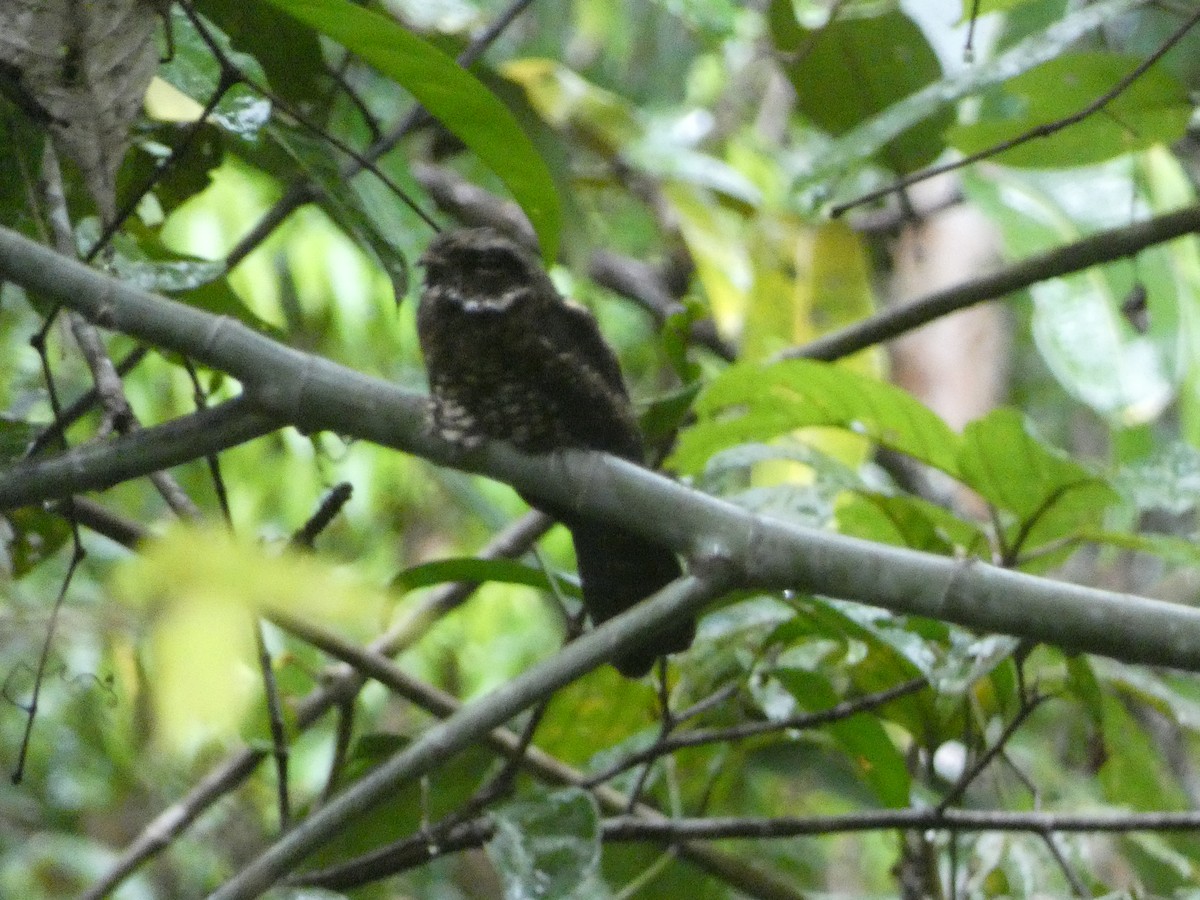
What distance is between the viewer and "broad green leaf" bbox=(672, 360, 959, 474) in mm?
1712

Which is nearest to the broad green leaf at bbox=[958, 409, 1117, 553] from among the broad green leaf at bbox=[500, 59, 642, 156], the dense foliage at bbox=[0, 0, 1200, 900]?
the dense foliage at bbox=[0, 0, 1200, 900]

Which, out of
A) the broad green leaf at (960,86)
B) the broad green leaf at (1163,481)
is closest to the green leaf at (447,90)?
the broad green leaf at (960,86)

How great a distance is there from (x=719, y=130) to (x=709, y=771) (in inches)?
114

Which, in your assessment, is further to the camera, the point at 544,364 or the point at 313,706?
the point at 313,706

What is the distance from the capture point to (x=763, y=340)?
120 inches

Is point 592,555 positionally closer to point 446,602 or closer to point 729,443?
point 729,443

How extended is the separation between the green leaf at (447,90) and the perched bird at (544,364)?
71mm

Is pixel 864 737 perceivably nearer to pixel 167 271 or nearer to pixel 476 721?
pixel 476 721

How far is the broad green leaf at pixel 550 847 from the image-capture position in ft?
4.62

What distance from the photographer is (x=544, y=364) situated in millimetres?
1472

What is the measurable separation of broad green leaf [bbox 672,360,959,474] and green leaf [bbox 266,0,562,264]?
0.39m

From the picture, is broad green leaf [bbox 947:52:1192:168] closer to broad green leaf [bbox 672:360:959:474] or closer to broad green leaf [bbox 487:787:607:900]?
broad green leaf [bbox 672:360:959:474]

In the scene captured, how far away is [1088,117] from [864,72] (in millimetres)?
686

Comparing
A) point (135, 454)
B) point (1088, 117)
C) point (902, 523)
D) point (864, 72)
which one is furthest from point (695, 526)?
point (864, 72)
